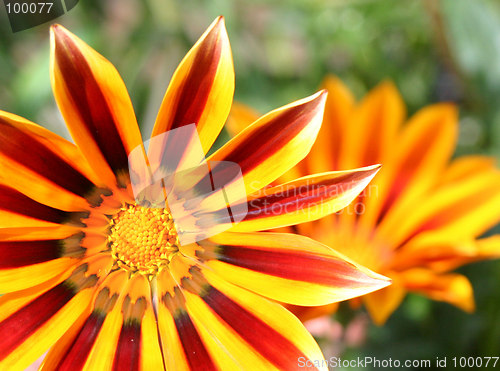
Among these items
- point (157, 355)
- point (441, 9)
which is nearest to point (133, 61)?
point (441, 9)

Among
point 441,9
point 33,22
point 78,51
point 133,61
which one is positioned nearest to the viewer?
point 78,51

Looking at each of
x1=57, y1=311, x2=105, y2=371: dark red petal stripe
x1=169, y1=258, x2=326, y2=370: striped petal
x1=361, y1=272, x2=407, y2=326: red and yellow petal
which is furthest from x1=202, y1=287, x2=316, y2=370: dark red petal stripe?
x1=361, y1=272, x2=407, y2=326: red and yellow petal

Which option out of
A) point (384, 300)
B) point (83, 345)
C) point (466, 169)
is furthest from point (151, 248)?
point (466, 169)

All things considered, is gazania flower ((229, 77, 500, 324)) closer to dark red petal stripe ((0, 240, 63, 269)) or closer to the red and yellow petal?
the red and yellow petal

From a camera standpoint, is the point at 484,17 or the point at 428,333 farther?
the point at 484,17

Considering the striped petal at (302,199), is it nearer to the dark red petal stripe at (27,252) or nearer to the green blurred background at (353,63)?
the dark red petal stripe at (27,252)

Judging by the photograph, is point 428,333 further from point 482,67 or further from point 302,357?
point 302,357
